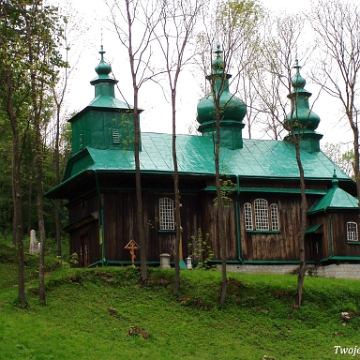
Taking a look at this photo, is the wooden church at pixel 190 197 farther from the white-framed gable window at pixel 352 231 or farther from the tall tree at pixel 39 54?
the tall tree at pixel 39 54

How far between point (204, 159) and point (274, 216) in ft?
12.4

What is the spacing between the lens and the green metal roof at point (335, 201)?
3409cm

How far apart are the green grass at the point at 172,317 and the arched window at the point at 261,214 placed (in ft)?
13.9

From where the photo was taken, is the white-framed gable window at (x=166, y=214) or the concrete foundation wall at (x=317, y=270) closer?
the white-framed gable window at (x=166, y=214)

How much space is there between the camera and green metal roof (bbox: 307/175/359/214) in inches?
1342

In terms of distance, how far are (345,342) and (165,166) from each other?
11304mm

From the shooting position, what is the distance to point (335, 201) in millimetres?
34312

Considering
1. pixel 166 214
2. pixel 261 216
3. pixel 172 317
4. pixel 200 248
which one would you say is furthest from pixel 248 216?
pixel 172 317

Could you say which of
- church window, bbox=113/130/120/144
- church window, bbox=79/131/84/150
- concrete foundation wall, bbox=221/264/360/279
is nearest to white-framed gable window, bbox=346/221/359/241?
concrete foundation wall, bbox=221/264/360/279

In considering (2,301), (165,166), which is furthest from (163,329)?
(165,166)

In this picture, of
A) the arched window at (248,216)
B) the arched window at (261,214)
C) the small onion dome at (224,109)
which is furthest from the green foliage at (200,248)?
the small onion dome at (224,109)

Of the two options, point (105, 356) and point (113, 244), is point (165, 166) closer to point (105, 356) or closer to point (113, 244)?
point (113, 244)

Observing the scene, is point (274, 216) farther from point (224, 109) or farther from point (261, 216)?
point (224, 109)

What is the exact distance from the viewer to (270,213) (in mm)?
34688
